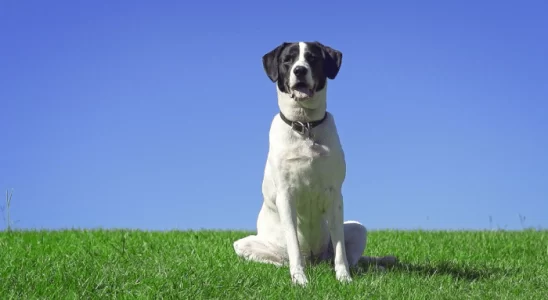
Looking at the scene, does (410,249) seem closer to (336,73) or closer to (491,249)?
(491,249)

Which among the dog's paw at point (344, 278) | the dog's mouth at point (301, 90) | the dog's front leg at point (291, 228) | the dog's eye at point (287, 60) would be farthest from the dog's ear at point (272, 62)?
the dog's paw at point (344, 278)

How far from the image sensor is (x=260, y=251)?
25.2 ft

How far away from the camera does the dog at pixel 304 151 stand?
21.7 ft

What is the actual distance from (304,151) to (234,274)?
4.55 feet

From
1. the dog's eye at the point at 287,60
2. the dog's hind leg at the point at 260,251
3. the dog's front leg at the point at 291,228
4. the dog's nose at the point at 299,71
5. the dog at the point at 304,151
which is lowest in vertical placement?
the dog's hind leg at the point at 260,251

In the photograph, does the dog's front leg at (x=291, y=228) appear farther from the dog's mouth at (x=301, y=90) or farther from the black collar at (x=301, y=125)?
the dog's mouth at (x=301, y=90)

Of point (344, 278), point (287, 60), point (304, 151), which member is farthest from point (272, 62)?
point (344, 278)

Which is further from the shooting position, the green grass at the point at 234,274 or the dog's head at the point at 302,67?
the dog's head at the point at 302,67

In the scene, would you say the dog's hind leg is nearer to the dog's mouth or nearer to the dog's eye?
the dog's mouth

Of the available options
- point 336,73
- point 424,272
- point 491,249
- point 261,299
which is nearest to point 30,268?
point 261,299

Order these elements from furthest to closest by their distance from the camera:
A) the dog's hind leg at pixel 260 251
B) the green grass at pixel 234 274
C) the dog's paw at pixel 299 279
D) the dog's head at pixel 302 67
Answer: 1. the dog's hind leg at pixel 260 251
2. the dog's head at pixel 302 67
3. the dog's paw at pixel 299 279
4. the green grass at pixel 234 274

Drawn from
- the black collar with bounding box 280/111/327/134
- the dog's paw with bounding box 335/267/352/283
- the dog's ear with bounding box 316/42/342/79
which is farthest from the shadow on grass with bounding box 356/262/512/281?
the dog's ear with bounding box 316/42/342/79

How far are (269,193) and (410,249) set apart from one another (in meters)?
3.93

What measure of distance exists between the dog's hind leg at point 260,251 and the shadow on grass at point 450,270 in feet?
2.94
